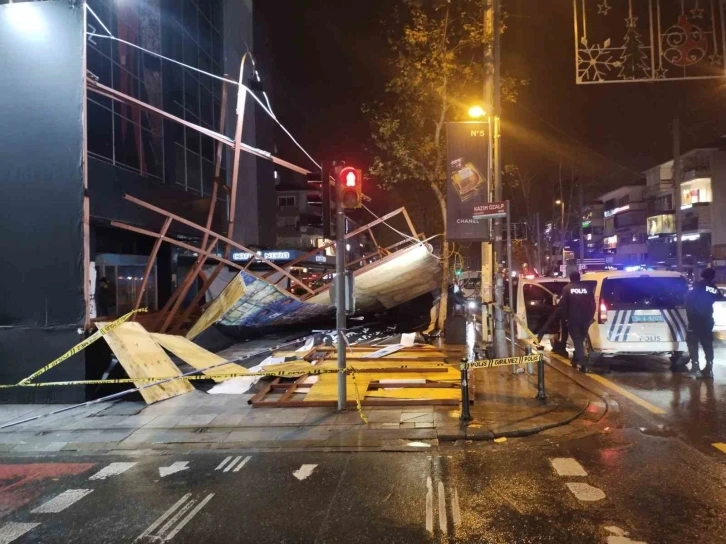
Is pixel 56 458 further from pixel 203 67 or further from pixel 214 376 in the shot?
pixel 203 67

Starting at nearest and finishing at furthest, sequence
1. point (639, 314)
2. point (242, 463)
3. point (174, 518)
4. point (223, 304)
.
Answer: point (174, 518)
point (242, 463)
point (639, 314)
point (223, 304)

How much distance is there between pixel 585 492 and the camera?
5414 millimetres

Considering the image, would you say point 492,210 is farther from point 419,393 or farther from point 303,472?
point 303,472

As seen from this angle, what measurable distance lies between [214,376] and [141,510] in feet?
15.2

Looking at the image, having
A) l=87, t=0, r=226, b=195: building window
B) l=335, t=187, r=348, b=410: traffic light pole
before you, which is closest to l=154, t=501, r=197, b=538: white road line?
l=335, t=187, r=348, b=410: traffic light pole

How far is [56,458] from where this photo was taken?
23.0 feet

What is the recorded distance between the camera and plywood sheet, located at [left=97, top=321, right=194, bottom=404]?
377 inches

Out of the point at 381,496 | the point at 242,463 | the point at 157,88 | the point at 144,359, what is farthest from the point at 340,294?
the point at 157,88

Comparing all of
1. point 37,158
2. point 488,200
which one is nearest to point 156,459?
point 37,158

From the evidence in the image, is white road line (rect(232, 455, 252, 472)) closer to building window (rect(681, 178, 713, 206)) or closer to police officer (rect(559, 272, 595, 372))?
police officer (rect(559, 272, 595, 372))

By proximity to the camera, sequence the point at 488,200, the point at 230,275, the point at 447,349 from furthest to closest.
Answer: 1. the point at 230,275
2. the point at 447,349
3. the point at 488,200

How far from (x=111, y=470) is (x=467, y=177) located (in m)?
8.53

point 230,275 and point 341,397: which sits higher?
point 230,275

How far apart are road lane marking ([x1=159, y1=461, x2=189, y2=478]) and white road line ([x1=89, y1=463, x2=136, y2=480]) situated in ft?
1.41
